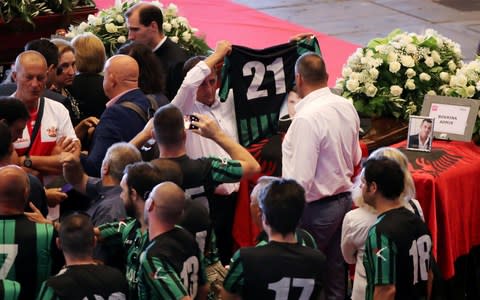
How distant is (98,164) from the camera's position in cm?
624

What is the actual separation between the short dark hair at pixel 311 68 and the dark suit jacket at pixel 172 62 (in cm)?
179

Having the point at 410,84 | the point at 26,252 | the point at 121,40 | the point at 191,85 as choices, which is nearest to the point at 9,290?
the point at 26,252

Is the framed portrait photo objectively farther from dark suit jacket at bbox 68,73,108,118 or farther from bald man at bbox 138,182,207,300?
bald man at bbox 138,182,207,300

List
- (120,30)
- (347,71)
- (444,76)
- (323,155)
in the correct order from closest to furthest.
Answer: (323,155) < (444,76) < (347,71) < (120,30)

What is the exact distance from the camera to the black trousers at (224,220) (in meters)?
6.86

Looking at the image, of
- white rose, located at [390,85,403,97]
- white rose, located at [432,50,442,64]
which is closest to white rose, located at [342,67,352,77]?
white rose, located at [390,85,403,97]

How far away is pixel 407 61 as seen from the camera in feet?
25.5

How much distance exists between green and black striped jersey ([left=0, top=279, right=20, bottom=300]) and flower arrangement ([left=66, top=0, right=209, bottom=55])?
443 cm

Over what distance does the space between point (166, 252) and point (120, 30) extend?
472 centimetres

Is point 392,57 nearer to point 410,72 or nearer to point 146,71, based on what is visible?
point 410,72

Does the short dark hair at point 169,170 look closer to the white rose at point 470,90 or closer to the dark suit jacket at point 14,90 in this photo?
the dark suit jacket at point 14,90

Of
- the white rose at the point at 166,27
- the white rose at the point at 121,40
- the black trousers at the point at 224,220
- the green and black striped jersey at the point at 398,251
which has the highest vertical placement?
the white rose at the point at 166,27

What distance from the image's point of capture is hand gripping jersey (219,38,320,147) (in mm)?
7199

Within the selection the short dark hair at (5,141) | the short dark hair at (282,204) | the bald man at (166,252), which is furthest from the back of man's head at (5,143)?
the short dark hair at (282,204)
